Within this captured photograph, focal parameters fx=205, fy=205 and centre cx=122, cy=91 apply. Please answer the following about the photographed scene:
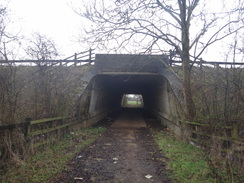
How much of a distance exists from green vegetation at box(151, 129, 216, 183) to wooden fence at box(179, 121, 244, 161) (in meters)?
0.43

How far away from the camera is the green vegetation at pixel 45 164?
4.48m

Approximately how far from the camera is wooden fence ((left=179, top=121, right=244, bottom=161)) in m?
5.04

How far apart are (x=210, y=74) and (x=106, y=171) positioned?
17.8 ft

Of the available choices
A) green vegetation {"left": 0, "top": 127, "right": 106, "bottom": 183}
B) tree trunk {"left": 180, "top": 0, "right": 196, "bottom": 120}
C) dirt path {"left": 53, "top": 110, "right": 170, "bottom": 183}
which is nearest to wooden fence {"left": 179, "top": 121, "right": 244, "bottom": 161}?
tree trunk {"left": 180, "top": 0, "right": 196, "bottom": 120}

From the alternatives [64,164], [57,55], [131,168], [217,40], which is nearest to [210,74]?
[217,40]

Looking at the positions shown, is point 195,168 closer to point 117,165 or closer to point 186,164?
point 186,164

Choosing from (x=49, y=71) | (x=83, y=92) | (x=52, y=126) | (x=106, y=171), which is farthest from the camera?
(x=83, y=92)

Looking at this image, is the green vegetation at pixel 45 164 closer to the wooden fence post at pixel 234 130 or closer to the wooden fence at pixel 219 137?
the wooden fence at pixel 219 137

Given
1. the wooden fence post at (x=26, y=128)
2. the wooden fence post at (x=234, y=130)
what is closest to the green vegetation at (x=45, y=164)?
the wooden fence post at (x=26, y=128)

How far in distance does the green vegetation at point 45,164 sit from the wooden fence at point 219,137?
13.8 feet

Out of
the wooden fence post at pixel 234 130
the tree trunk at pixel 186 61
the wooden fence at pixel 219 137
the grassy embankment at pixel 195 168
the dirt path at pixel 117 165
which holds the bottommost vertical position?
the dirt path at pixel 117 165

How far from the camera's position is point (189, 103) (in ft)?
28.7

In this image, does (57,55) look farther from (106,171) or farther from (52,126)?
(106,171)

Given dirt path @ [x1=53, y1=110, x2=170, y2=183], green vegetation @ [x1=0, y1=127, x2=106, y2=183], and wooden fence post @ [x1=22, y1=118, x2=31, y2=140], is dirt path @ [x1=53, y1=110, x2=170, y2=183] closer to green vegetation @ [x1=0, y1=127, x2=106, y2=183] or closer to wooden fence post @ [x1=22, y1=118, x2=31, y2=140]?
green vegetation @ [x1=0, y1=127, x2=106, y2=183]
